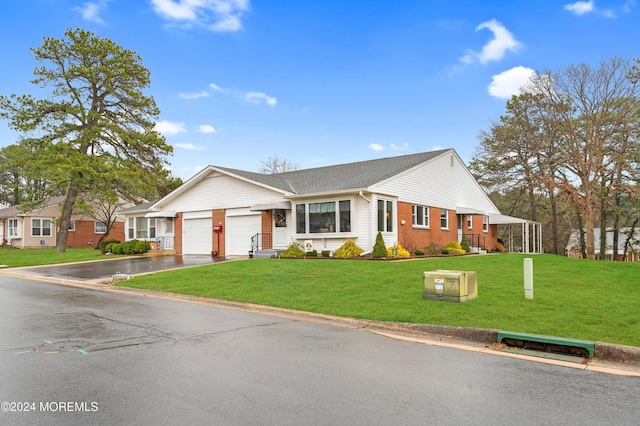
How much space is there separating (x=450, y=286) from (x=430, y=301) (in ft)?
1.73

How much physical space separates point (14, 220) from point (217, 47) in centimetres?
3540

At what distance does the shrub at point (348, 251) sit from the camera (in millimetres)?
19328

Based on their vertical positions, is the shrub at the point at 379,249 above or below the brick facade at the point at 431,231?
below

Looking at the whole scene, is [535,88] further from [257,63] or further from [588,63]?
[257,63]

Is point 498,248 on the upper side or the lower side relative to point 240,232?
lower

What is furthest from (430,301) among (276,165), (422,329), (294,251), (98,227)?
(276,165)

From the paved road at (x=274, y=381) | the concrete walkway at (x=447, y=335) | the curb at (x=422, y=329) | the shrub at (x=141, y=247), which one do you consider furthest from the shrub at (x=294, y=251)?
the paved road at (x=274, y=381)

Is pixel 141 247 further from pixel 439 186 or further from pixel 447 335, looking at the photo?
pixel 447 335

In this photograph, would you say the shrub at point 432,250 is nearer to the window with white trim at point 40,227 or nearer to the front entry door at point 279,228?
the front entry door at point 279,228

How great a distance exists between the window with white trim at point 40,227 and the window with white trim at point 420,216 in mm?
36455


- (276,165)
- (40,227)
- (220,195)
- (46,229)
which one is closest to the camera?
(220,195)

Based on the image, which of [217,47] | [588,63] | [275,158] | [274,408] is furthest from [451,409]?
[275,158]

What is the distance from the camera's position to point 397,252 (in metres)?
20.2

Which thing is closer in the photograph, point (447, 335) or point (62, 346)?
point (62, 346)
